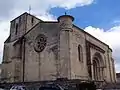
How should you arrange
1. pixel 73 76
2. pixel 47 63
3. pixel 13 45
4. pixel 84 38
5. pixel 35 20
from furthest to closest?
pixel 35 20
pixel 13 45
pixel 84 38
pixel 47 63
pixel 73 76

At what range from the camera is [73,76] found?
82.4 feet

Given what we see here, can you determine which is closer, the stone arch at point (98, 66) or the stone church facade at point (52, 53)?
the stone church facade at point (52, 53)

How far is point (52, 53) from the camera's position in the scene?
88.6 ft

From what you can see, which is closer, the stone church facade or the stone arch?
the stone church facade

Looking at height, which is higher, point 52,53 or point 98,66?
point 52,53

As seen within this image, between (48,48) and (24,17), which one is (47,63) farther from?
(24,17)

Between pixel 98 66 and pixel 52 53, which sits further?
pixel 98 66

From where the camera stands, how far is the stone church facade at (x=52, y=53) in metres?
25.9

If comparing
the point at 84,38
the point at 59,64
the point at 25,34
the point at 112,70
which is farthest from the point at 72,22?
the point at 112,70

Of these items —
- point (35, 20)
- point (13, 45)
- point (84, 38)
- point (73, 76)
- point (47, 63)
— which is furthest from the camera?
point (35, 20)

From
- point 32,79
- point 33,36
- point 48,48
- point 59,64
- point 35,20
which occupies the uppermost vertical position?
point 35,20

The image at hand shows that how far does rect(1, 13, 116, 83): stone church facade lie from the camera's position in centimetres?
2586

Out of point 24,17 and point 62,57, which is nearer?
point 62,57

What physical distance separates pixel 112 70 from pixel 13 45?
723 inches
